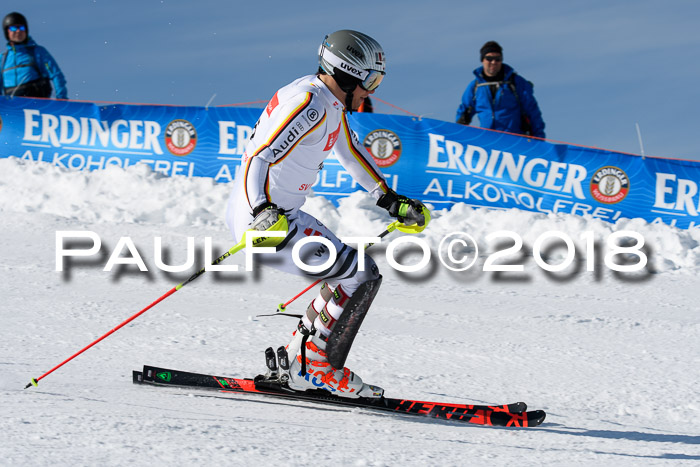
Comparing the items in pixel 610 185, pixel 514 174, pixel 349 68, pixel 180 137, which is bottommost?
pixel 349 68

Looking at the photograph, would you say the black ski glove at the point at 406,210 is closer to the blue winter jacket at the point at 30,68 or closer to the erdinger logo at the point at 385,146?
the erdinger logo at the point at 385,146

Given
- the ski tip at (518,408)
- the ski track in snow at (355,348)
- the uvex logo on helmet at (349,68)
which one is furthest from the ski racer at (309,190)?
the ski tip at (518,408)

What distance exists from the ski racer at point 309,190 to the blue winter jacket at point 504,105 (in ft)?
19.2

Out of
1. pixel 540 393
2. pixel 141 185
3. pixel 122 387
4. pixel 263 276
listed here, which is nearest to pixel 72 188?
pixel 141 185

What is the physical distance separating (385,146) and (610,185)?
9.42 feet

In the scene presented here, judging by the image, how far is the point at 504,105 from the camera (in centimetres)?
984

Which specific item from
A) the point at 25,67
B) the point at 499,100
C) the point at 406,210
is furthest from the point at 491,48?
the point at 25,67

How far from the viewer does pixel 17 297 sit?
6.25 meters

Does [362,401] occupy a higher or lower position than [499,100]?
lower

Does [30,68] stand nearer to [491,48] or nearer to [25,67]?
[25,67]

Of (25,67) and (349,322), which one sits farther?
(25,67)

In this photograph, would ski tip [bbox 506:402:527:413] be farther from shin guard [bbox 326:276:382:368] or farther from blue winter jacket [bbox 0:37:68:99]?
blue winter jacket [bbox 0:37:68:99]

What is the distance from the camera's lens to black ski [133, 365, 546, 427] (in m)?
4.00

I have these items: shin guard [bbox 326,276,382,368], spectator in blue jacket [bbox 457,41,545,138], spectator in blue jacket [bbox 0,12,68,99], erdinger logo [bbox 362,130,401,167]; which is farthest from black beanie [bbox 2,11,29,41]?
shin guard [bbox 326,276,382,368]
